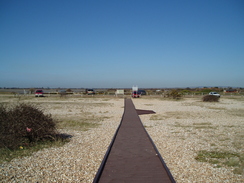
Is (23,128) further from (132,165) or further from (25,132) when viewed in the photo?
(132,165)

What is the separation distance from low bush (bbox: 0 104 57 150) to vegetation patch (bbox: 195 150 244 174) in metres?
5.71

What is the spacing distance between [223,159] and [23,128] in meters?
7.19

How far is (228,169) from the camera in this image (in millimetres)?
6129

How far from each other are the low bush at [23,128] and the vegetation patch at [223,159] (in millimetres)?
5706

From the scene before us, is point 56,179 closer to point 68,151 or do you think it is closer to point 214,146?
point 68,151

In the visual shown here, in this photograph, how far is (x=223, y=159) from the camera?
7.00 meters

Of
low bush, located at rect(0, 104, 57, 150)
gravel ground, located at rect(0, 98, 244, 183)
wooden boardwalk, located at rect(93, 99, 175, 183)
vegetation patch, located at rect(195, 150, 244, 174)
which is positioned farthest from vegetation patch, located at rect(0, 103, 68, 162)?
vegetation patch, located at rect(195, 150, 244, 174)

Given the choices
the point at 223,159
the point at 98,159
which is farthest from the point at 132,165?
the point at 223,159

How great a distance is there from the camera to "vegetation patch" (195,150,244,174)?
6.35m

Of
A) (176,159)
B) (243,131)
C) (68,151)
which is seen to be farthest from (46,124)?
(243,131)

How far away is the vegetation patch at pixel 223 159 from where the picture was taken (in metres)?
6.35

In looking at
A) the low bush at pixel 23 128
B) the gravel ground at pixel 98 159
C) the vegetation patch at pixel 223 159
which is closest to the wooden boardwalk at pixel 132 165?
the gravel ground at pixel 98 159

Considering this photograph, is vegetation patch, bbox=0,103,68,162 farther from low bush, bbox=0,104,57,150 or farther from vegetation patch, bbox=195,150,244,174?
vegetation patch, bbox=195,150,244,174

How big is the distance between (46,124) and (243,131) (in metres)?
9.90
